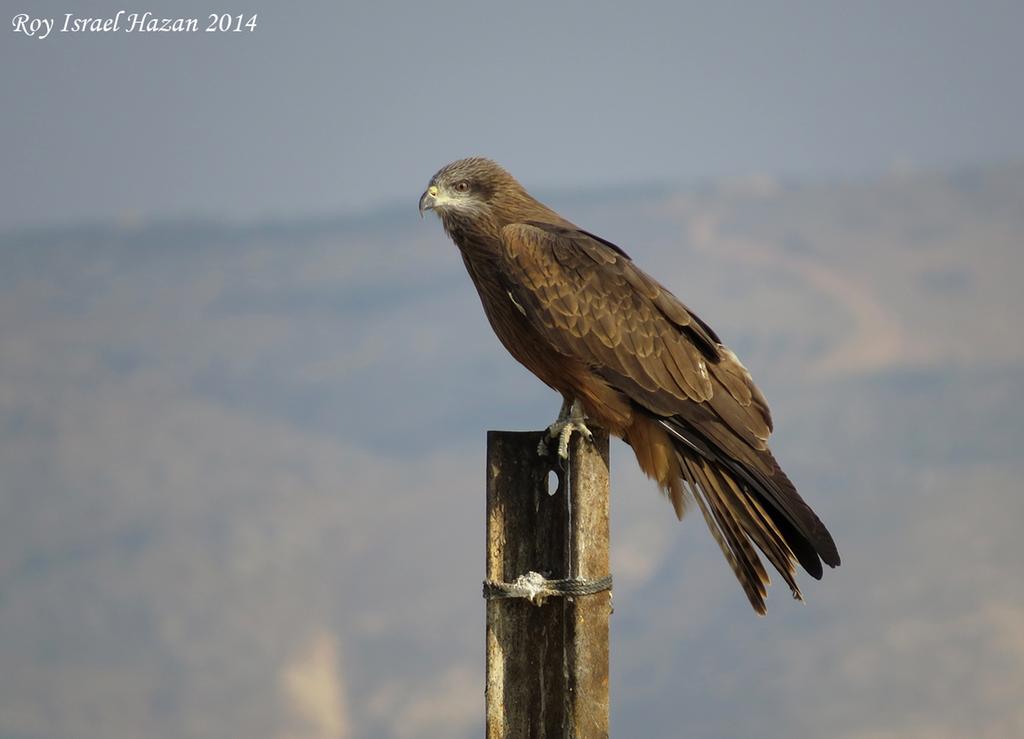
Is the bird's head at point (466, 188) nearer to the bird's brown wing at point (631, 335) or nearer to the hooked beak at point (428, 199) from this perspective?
the hooked beak at point (428, 199)

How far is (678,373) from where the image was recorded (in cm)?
557

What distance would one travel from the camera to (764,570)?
5305 millimetres

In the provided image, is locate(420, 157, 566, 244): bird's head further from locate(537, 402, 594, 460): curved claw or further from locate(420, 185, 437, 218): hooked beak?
locate(537, 402, 594, 460): curved claw

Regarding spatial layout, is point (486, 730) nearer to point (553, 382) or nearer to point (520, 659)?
point (520, 659)

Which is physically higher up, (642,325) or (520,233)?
(520,233)

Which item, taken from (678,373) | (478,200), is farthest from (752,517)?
(478,200)

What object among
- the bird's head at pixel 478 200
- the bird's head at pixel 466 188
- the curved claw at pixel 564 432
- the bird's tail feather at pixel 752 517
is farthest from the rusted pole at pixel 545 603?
the bird's head at pixel 466 188

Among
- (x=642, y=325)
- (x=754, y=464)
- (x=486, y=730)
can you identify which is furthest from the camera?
(x=642, y=325)

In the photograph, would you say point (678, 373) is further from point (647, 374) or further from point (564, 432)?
point (564, 432)

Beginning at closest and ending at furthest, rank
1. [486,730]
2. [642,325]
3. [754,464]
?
[486,730]
[754,464]
[642,325]

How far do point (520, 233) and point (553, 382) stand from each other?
76 centimetres

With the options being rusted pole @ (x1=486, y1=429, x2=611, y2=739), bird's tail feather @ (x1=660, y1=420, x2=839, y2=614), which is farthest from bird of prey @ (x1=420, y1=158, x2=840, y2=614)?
rusted pole @ (x1=486, y1=429, x2=611, y2=739)

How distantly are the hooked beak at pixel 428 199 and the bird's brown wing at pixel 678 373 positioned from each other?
1.68 ft

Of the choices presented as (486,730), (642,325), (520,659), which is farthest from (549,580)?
(642,325)
